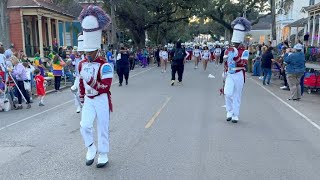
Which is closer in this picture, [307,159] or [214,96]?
[307,159]

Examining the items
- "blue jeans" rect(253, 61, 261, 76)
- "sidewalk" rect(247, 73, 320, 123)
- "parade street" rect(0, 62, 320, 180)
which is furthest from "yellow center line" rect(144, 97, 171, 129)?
"blue jeans" rect(253, 61, 261, 76)

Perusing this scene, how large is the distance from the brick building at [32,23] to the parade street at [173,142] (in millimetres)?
19264

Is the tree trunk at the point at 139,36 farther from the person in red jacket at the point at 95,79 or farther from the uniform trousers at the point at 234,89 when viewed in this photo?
the person in red jacket at the point at 95,79

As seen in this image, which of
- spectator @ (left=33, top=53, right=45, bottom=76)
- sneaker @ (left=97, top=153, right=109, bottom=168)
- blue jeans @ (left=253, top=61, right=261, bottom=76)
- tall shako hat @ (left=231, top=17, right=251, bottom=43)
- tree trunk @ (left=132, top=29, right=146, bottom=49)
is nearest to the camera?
sneaker @ (left=97, top=153, right=109, bottom=168)

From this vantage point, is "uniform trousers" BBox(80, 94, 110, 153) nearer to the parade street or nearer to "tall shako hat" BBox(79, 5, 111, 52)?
the parade street

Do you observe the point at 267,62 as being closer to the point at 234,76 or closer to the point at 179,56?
the point at 179,56

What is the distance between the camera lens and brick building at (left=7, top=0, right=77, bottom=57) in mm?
28828

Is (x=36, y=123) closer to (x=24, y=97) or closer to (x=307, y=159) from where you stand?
(x=24, y=97)

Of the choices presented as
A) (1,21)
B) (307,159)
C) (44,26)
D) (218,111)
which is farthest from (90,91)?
(44,26)

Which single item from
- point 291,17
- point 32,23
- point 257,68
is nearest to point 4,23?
point 257,68

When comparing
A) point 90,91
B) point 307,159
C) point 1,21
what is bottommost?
point 307,159

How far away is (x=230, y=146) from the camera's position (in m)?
6.67

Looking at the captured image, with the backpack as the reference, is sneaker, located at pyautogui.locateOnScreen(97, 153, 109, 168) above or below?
below

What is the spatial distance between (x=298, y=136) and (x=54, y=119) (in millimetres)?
5919
